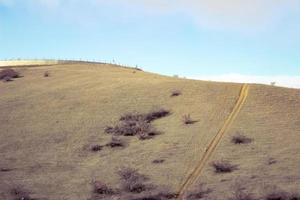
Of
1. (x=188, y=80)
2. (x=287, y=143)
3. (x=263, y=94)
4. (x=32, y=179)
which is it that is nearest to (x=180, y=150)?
(x=287, y=143)

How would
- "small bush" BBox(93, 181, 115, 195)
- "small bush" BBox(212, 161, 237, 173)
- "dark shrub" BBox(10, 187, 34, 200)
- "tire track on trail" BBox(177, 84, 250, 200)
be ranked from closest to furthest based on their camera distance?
"dark shrub" BBox(10, 187, 34, 200) → "small bush" BBox(93, 181, 115, 195) → "tire track on trail" BBox(177, 84, 250, 200) → "small bush" BBox(212, 161, 237, 173)

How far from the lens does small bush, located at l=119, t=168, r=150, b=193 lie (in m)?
19.9

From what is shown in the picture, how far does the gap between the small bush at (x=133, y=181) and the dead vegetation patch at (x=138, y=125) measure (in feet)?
14.8

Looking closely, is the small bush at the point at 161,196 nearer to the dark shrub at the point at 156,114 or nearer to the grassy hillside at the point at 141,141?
the grassy hillside at the point at 141,141

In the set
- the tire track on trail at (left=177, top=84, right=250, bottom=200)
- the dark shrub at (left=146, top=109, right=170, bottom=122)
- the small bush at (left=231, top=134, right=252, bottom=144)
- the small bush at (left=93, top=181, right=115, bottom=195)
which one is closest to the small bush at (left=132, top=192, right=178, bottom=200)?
the tire track on trail at (left=177, top=84, right=250, bottom=200)

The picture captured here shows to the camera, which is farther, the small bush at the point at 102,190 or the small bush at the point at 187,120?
the small bush at the point at 187,120

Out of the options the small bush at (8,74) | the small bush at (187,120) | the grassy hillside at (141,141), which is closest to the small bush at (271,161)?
the grassy hillside at (141,141)

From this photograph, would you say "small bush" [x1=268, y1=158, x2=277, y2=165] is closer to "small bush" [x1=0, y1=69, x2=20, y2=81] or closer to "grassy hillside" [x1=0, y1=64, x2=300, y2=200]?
"grassy hillside" [x1=0, y1=64, x2=300, y2=200]

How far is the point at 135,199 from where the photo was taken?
62.7ft

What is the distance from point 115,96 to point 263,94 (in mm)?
7616

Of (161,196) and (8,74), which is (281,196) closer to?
(161,196)

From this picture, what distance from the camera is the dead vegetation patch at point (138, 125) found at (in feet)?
86.2

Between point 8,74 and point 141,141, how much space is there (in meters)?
17.8

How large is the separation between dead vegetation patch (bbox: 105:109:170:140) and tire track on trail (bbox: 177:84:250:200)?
2915 mm
